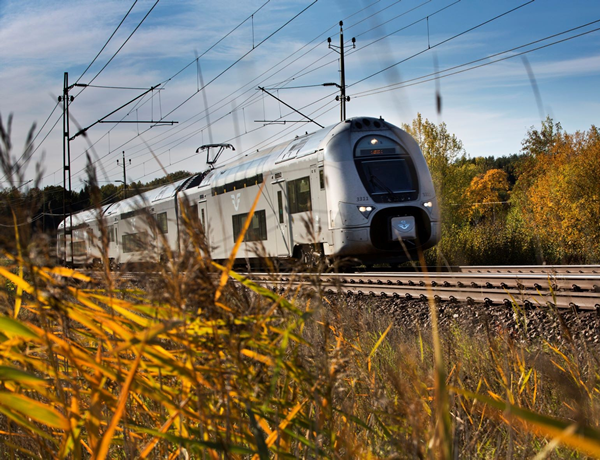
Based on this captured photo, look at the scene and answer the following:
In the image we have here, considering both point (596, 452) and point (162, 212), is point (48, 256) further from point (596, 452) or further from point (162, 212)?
point (162, 212)

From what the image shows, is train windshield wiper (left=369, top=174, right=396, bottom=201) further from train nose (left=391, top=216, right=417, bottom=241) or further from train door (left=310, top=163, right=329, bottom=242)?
train door (left=310, top=163, right=329, bottom=242)

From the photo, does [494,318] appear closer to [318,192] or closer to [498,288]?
[498,288]

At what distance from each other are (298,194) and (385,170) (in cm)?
186

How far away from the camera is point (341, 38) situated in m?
23.0

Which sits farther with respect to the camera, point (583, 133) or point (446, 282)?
point (583, 133)

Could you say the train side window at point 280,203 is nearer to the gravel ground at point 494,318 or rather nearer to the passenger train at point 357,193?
the passenger train at point 357,193

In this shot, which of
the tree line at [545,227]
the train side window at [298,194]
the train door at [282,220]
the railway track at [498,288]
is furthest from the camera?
the tree line at [545,227]

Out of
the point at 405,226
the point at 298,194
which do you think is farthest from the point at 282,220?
the point at 405,226

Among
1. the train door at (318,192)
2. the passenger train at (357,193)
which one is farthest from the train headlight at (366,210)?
the train door at (318,192)

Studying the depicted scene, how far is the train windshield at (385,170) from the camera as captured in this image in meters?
11.7

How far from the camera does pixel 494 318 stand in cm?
609

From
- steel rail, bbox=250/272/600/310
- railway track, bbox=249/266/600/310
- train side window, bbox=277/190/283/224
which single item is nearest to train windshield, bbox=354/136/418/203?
train side window, bbox=277/190/283/224

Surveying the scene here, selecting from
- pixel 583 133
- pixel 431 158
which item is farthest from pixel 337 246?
pixel 583 133

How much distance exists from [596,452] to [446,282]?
26.1 ft
